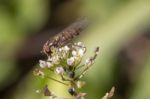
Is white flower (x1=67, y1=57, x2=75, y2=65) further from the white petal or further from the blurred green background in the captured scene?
the blurred green background

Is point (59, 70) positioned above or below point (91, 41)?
below

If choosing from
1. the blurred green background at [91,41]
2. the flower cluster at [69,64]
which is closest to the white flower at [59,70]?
the flower cluster at [69,64]

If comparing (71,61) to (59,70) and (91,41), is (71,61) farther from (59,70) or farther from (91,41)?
(91,41)

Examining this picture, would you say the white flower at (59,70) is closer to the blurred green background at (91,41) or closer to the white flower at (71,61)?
the white flower at (71,61)

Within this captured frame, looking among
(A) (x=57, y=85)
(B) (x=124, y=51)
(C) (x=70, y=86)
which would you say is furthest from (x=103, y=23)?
(C) (x=70, y=86)

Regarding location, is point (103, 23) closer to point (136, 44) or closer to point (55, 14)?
point (136, 44)

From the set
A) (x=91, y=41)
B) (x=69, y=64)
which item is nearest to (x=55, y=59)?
(x=69, y=64)

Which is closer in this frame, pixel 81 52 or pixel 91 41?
pixel 81 52
